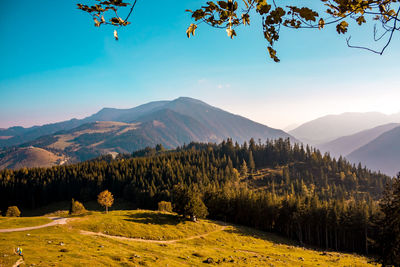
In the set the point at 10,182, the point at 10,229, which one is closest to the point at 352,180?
the point at 10,229

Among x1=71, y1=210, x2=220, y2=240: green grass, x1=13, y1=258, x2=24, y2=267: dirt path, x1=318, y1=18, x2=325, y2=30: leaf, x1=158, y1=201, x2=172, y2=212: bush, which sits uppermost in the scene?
x1=318, y1=18, x2=325, y2=30: leaf

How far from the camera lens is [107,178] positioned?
13900 centimetres

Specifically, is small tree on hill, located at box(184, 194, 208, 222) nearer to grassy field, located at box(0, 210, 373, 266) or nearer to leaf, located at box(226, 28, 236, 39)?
grassy field, located at box(0, 210, 373, 266)

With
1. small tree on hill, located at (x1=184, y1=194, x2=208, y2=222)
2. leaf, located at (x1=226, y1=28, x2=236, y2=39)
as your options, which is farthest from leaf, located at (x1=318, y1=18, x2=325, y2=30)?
small tree on hill, located at (x1=184, y1=194, x2=208, y2=222)

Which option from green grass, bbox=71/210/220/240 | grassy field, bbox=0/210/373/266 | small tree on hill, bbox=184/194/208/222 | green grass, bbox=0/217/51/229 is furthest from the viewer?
small tree on hill, bbox=184/194/208/222

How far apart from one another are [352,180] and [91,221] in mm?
183152

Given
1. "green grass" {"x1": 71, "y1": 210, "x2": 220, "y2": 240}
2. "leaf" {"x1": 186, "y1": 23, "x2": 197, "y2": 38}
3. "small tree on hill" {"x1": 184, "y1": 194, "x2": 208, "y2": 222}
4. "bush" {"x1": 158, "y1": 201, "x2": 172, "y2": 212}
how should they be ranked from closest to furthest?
"leaf" {"x1": 186, "y1": 23, "x2": 197, "y2": 38} < "green grass" {"x1": 71, "y1": 210, "x2": 220, "y2": 240} < "small tree on hill" {"x1": 184, "y1": 194, "x2": 208, "y2": 222} < "bush" {"x1": 158, "y1": 201, "x2": 172, "y2": 212}

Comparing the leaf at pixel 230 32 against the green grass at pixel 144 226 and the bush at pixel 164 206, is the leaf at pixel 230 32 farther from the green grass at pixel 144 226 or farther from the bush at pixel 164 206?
the bush at pixel 164 206

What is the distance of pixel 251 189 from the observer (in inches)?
5576

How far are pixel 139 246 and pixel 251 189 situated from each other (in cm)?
11305

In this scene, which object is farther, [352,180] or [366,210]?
[352,180]

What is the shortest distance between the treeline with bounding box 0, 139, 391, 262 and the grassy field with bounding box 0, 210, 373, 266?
1480 cm

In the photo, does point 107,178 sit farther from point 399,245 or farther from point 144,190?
point 399,245

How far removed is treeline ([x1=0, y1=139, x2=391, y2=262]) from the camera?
240ft
